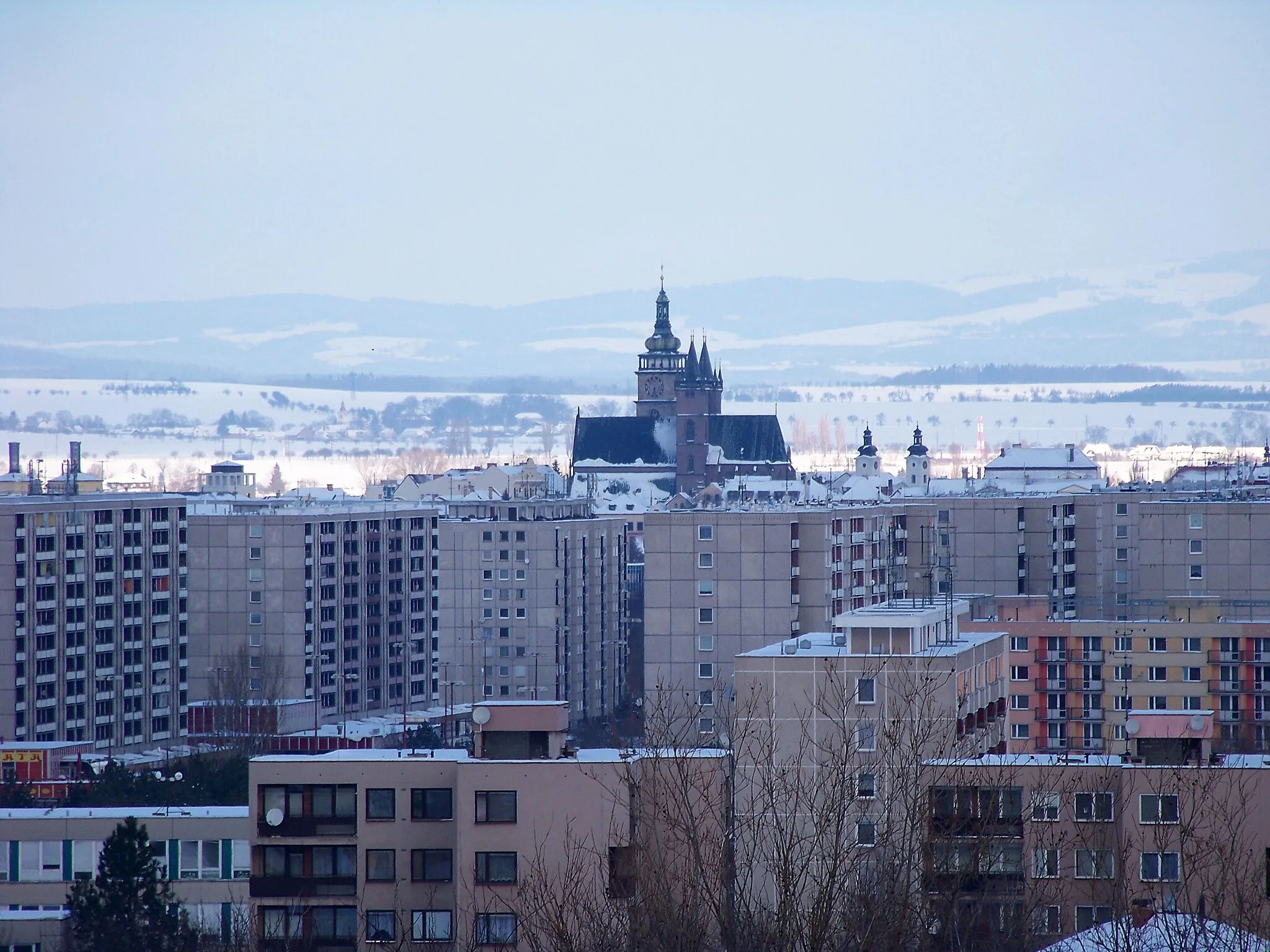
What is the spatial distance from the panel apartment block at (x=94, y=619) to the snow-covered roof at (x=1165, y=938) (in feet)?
120

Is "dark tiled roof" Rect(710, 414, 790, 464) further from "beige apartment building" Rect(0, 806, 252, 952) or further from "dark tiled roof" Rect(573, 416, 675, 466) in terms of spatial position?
"beige apartment building" Rect(0, 806, 252, 952)

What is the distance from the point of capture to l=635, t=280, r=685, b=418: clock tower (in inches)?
5541

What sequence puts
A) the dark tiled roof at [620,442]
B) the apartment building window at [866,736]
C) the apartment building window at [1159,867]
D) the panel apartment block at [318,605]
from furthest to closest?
the dark tiled roof at [620,442], the panel apartment block at [318,605], the apartment building window at [866,736], the apartment building window at [1159,867]

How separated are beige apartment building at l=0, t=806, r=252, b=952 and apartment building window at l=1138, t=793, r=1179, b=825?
511 inches

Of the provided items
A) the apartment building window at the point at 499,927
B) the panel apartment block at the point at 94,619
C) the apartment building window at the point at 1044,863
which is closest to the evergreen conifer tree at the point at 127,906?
the apartment building window at the point at 499,927

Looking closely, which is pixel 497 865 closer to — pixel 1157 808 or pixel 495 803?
pixel 495 803

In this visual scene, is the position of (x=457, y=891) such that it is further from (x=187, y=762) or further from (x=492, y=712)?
(x=187, y=762)

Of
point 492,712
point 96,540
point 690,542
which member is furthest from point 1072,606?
point 492,712

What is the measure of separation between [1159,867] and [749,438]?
11704 centimetres

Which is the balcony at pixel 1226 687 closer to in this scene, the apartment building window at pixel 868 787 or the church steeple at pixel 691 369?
the apartment building window at pixel 868 787

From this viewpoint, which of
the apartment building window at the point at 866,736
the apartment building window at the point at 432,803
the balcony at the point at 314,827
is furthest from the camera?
the apartment building window at the point at 866,736

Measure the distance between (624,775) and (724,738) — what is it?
58.4 feet

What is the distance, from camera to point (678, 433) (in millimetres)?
135000

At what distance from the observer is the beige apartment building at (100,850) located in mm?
28656
